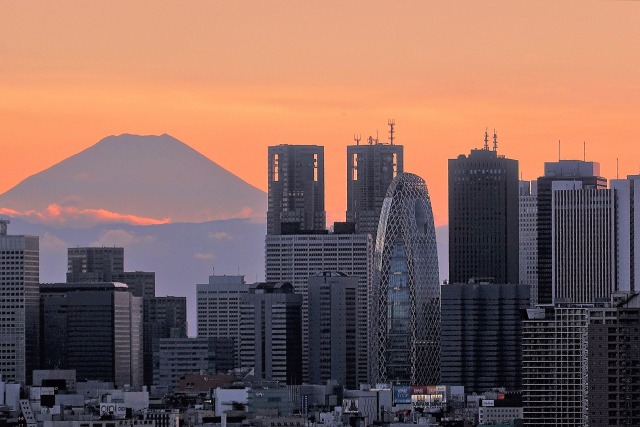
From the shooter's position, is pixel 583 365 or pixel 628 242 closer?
pixel 583 365

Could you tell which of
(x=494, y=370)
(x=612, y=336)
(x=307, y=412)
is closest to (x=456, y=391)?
(x=494, y=370)

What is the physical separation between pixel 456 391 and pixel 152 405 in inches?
1630

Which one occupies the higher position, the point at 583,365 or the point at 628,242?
the point at 628,242

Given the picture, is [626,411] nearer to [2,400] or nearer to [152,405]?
[152,405]

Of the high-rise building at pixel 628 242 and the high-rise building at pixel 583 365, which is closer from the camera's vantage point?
the high-rise building at pixel 583 365

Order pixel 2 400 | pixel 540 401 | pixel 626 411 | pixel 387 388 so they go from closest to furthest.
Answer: pixel 626 411, pixel 540 401, pixel 2 400, pixel 387 388

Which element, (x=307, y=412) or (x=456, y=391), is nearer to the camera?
(x=307, y=412)

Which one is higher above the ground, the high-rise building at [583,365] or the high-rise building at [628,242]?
the high-rise building at [628,242]

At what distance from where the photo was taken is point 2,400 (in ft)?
545

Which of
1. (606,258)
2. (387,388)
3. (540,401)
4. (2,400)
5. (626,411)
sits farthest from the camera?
(606,258)

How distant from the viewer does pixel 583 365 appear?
→ 128 meters

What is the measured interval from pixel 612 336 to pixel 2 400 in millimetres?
60270

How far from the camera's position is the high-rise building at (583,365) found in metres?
114

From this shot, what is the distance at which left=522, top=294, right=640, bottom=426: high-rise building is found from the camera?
373 feet
